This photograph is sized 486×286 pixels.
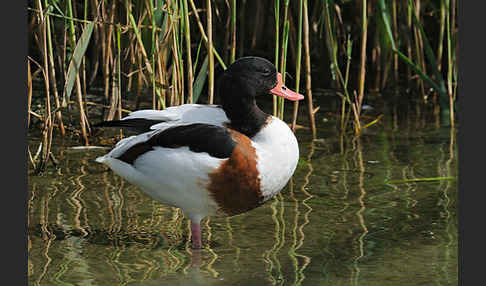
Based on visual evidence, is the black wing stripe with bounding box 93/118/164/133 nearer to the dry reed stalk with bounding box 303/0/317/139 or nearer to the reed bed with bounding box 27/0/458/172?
the reed bed with bounding box 27/0/458/172

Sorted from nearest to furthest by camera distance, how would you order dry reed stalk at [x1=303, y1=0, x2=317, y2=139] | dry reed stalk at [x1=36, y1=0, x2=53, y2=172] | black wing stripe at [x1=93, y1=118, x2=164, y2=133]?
black wing stripe at [x1=93, y1=118, x2=164, y2=133], dry reed stalk at [x1=36, y1=0, x2=53, y2=172], dry reed stalk at [x1=303, y1=0, x2=317, y2=139]

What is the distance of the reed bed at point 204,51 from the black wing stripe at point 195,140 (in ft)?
3.11

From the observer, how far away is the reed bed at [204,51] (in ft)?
17.8

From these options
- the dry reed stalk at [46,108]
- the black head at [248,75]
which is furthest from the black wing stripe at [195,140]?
the dry reed stalk at [46,108]

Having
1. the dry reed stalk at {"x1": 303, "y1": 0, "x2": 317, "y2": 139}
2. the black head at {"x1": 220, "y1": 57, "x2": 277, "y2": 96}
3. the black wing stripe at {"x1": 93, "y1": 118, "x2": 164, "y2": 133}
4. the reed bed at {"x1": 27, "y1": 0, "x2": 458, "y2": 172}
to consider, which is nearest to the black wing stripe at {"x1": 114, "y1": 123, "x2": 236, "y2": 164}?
the black wing stripe at {"x1": 93, "y1": 118, "x2": 164, "y2": 133}

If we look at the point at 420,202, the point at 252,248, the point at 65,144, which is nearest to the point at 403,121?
the point at 420,202

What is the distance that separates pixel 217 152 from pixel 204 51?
449cm

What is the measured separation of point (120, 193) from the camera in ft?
17.8

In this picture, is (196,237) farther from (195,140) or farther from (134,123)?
(134,123)

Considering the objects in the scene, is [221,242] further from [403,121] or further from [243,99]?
[403,121]

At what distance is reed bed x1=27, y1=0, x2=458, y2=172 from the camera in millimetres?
5418

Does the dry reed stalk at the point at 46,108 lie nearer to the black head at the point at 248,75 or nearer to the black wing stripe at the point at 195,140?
the black wing stripe at the point at 195,140

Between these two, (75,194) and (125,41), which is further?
(125,41)

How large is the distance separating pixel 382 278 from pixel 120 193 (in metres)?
2.09
